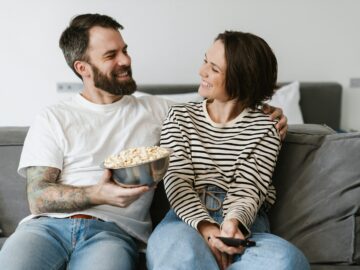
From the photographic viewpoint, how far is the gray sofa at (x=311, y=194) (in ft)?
5.41

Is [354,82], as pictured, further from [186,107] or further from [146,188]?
[146,188]

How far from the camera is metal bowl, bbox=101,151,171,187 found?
137cm

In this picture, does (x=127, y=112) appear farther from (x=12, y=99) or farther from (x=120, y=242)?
(x=12, y=99)

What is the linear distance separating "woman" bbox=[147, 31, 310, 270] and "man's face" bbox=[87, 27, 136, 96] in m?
0.23

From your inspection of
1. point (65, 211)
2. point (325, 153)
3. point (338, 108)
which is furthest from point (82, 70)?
point (338, 108)

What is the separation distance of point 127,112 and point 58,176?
0.34 m

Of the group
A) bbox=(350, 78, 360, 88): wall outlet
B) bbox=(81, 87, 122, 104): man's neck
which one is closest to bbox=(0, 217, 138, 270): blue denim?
bbox=(81, 87, 122, 104): man's neck

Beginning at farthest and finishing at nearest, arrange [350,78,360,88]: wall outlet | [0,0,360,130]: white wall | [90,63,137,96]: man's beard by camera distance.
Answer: [350,78,360,88]: wall outlet
[0,0,360,130]: white wall
[90,63,137,96]: man's beard

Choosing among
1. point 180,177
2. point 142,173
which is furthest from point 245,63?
point 142,173

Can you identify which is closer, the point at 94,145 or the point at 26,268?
the point at 26,268

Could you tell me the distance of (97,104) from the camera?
5.99 ft

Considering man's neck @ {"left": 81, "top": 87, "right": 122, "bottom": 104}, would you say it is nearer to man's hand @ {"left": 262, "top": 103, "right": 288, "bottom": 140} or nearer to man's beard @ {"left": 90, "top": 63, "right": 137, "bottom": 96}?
man's beard @ {"left": 90, "top": 63, "right": 137, "bottom": 96}

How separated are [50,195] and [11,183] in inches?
14.0

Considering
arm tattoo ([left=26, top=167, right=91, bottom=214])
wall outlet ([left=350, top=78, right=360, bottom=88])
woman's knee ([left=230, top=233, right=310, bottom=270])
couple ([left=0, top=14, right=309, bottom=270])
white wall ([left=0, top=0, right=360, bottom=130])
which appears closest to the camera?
woman's knee ([left=230, top=233, right=310, bottom=270])
